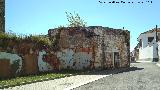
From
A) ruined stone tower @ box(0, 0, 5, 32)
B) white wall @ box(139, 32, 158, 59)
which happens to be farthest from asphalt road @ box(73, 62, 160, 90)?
white wall @ box(139, 32, 158, 59)

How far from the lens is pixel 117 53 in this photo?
119 feet

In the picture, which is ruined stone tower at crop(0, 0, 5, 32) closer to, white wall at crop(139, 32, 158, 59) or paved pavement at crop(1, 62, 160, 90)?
paved pavement at crop(1, 62, 160, 90)

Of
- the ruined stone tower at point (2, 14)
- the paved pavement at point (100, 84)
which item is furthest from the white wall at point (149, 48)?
the paved pavement at point (100, 84)

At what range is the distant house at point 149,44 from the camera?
6231 centimetres

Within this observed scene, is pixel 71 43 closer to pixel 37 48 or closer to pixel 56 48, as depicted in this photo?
pixel 56 48

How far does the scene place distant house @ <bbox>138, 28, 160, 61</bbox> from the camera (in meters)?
62.3

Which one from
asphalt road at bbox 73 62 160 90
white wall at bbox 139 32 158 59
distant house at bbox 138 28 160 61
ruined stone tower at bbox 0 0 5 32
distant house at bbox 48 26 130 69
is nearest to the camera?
asphalt road at bbox 73 62 160 90

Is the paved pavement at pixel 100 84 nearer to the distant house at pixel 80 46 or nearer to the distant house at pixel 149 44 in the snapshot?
the distant house at pixel 80 46

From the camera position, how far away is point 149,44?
72250 millimetres

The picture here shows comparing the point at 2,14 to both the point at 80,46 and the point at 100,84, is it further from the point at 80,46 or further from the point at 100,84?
the point at 100,84

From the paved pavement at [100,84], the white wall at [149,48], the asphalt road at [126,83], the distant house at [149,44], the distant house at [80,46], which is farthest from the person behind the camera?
the distant house at [149,44]

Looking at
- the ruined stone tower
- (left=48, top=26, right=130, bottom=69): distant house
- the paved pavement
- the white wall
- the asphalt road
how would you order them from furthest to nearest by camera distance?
the white wall, the ruined stone tower, (left=48, top=26, right=130, bottom=69): distant house, the paved pavement, the asphalt road

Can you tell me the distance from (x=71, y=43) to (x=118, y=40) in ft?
22.1

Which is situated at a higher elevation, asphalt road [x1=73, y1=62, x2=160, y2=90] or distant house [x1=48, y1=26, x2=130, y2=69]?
distant house [x1=48, y1=26, x2=130, y2=69]
